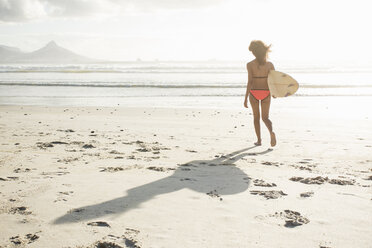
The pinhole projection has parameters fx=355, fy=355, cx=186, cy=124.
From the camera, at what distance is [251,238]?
9.58 feet

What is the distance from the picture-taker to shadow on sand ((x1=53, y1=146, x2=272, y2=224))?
343cm

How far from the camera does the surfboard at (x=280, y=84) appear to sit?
6953 mm

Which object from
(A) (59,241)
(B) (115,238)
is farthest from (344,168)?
(A) (59,241)

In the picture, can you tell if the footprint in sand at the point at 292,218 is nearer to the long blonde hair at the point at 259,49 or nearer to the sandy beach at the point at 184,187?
the sandy beach at the point at 184,187

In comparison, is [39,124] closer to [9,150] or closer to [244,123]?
[9,150]

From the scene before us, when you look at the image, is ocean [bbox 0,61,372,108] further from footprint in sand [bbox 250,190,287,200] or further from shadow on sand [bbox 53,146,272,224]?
footprint in sand [bbox 250,190,287,200]

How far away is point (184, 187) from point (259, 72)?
3.51m

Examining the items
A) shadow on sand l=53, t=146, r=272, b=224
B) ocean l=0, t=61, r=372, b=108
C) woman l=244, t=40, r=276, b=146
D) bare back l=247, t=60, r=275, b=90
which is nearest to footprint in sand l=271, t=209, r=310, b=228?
shadow on sand l=53, t=146, r=272, b=224

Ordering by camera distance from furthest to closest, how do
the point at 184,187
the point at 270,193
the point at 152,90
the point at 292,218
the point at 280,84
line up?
the point at 152,90 < the point at 280,84 < the point at 184,187 < the point at 270,193 < the point at 292,218

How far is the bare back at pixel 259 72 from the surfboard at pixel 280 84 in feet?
0.26

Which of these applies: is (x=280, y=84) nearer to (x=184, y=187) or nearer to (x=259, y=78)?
(x=259, y=78)

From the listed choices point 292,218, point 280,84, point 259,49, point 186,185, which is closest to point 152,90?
point 280,84

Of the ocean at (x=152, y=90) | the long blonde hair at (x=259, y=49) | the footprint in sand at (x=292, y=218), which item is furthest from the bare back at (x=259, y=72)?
the ocean at (x=152, y=90)

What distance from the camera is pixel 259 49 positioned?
22.1 feet
